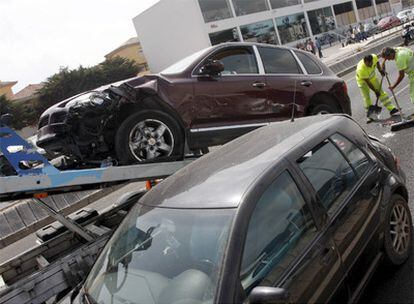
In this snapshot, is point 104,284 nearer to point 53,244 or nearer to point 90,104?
point 53,244

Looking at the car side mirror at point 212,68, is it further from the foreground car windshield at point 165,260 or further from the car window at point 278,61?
the foreground car windshield at point 165,260

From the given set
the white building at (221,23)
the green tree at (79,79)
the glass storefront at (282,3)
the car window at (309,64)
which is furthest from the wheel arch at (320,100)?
the glass storefront at (282,3)

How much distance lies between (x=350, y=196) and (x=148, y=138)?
242 centimetres

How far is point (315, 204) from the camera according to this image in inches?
112

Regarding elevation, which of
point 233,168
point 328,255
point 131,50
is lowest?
point 328,255

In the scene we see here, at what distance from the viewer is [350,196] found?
315 cm

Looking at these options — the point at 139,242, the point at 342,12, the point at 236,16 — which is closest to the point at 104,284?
the point at 139,242

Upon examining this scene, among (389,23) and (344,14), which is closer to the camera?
(389,23)

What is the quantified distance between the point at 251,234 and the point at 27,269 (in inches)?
111

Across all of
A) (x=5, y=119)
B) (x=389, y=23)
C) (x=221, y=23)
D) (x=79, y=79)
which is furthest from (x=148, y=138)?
(x=221, y=23)

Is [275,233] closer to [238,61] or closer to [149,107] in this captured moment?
[149,107]

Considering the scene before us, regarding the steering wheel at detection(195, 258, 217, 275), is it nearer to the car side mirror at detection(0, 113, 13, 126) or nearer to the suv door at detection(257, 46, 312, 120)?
the car side mirror at detection(0, 113, 13, 126)

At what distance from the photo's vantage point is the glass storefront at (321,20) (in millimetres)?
61969

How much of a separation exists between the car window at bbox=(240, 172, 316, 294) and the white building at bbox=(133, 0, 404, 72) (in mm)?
52115
